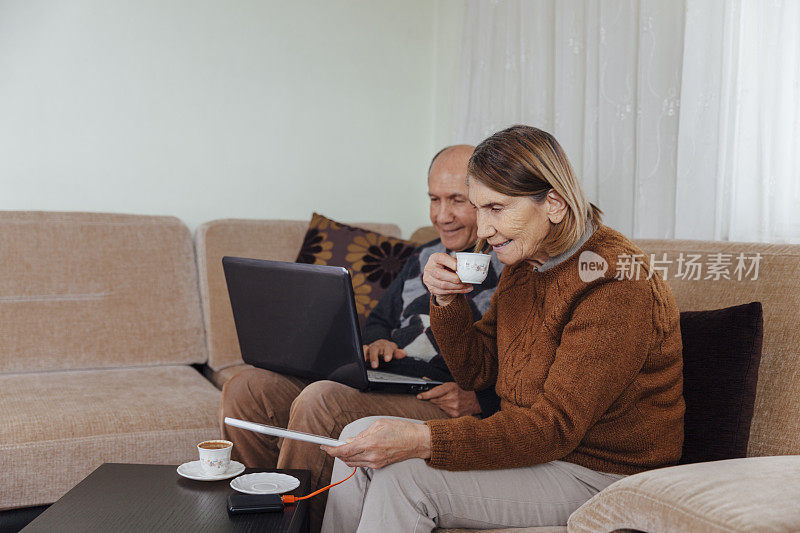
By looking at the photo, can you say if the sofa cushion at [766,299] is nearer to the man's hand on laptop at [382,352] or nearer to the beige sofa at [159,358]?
the beige sofa at [159,358]

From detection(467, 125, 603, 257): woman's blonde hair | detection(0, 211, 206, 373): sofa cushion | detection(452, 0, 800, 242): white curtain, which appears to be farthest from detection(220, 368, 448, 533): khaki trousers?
detection(452, 0, 800, 242): white curtain

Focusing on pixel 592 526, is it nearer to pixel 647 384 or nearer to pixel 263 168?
pixel 647 384

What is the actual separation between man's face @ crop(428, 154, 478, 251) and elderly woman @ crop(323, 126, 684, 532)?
0.63 meters

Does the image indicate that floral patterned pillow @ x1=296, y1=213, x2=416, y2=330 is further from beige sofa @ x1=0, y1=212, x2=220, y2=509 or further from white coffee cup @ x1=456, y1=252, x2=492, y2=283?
white coffee cup @ x1=456, y1=252, x2=492, y2=283

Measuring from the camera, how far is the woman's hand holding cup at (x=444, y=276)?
4.69 feet

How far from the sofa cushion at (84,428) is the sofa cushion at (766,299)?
1237mm

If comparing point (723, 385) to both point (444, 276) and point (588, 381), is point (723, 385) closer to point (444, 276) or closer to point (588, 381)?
point (588, 381)

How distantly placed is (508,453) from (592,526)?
18 centimetres

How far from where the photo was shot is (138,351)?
7.82 feet

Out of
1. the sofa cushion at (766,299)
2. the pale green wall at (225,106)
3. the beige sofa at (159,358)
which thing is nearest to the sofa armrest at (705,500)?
the beige sofa at (159,358)

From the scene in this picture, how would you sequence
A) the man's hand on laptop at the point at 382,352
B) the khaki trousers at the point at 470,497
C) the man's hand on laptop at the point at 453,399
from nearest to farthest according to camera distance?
the khaki trousers at the point at 470,497 → the man's hand on laptop at the point at 453,399 → the man's hand on laptop at the point at 382,352

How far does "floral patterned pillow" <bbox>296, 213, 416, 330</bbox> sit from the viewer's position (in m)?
2.49

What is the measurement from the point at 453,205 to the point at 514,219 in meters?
0.70

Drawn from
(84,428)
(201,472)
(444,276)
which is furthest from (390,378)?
(84,428)
